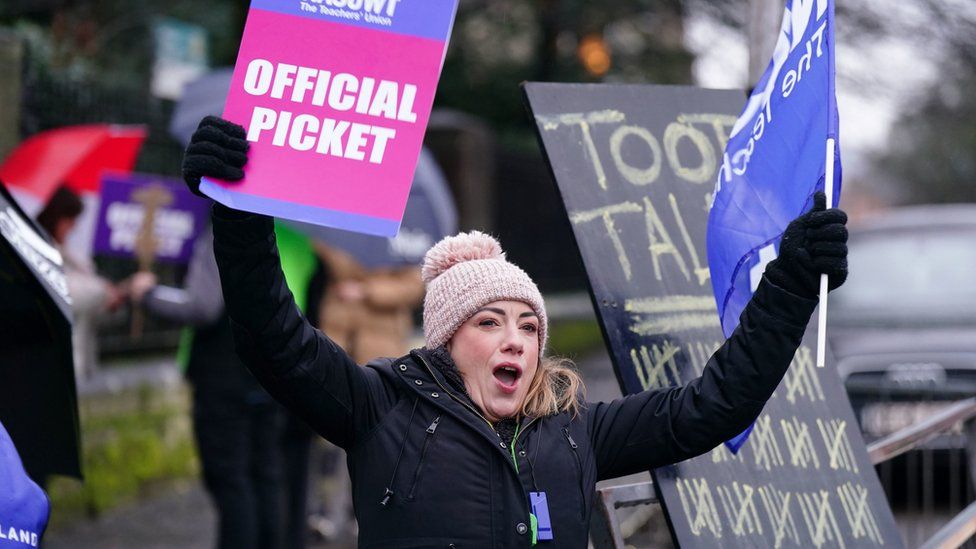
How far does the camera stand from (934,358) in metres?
8.14

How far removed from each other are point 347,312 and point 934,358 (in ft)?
12.0

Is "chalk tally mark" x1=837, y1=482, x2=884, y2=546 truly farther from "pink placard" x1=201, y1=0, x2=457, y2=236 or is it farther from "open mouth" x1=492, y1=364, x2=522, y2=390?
"pink placard" x1=201, y1=0, x2=457, y2=236

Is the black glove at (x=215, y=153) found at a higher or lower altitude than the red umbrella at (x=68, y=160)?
lower

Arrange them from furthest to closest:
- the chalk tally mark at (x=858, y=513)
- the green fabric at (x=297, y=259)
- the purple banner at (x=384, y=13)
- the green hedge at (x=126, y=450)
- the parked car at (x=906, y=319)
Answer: the parked car at (x=906, y=319) < the green hedge at (x=126, y=450) < the green fabric at (x=297, y=259) < the chalk tally mark at (x=858, y=513) < the purple banner at (x=384, y=13)

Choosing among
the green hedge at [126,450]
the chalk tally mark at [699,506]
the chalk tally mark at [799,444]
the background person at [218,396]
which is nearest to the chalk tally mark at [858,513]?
the chalk tally mark at [799,444]

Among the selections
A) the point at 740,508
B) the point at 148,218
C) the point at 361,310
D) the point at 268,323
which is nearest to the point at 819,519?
the point at 740,508

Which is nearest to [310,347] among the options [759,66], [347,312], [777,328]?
[777,328]

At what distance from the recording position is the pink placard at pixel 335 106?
2670 millimetres

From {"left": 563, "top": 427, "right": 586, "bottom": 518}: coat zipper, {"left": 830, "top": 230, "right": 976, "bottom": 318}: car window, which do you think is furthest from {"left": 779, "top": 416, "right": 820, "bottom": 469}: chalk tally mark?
{"left": 830, "top": 230, "right": 976, "bottom": 318}: car window

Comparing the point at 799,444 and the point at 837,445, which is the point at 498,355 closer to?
the point at 799,444

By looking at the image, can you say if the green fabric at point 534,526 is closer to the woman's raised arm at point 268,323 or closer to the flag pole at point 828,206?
the woman's raised arm at point 268,323

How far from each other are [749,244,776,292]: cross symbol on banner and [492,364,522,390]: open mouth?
643mm

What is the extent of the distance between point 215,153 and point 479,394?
778 mm

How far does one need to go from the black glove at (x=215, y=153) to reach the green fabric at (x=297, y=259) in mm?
3869
